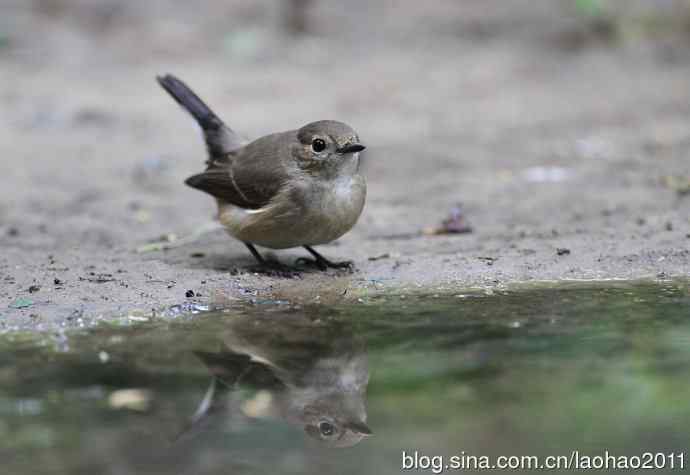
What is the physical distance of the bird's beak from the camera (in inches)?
167

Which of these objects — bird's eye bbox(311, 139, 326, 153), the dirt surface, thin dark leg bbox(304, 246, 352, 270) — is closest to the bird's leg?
thin dark leg bbox(304, 246, 352, 270)

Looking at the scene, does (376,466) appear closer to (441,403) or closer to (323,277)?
(441,403)

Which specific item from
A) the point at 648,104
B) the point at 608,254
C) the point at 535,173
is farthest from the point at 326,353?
the point at 648,104

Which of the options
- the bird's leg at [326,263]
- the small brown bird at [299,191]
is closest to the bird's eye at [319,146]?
the small brown bird at [299,191]

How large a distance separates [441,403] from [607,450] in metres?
0.76

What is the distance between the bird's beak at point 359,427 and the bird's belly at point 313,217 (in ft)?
7.86

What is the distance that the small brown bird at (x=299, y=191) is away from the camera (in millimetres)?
6629

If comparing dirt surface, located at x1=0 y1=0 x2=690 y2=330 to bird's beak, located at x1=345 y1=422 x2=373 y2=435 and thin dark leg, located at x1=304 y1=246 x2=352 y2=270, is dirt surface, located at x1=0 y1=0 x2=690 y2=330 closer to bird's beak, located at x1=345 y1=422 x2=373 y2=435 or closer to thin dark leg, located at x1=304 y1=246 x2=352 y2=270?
thin dark leg, located at x1=304 y1=246 x2=352 y2=270

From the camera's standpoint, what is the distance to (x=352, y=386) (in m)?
A: 4.80

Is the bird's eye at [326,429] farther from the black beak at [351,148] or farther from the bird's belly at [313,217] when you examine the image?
the black beak at [351,148]

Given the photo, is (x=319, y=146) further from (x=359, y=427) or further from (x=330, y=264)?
(x=359, y=427)

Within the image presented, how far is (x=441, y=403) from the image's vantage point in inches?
174

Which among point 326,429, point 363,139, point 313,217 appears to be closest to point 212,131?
point 313,217

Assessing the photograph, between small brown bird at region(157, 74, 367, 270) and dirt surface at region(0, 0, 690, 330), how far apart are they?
309 mm
